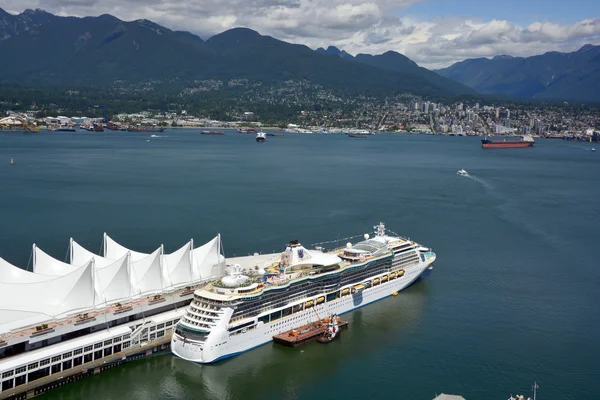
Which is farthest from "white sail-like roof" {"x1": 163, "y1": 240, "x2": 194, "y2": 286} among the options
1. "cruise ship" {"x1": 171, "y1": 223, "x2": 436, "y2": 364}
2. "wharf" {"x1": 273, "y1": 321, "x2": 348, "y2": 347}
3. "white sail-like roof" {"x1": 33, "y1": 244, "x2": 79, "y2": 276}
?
"wharf" {"x1": 273, "y1": 321, "x2": 348, "y2": 347}

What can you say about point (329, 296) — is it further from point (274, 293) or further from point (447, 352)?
point (447, 352)

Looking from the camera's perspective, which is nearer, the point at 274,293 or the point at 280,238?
the point at 274,293

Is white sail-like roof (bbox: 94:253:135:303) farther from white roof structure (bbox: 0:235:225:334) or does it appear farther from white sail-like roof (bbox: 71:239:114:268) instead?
white sail-like roof (bbox: 71:239:114:268)

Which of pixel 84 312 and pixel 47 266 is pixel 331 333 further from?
pixel 47 266

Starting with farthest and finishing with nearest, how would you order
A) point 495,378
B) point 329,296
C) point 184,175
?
point 184,175 → point 329,296 → point 495,378

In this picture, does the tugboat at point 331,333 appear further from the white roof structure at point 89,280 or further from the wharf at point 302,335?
the white roof structure at point 89,280

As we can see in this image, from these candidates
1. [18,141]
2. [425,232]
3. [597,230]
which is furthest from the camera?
[18,141]

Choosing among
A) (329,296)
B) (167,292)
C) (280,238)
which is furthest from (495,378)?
(280,238)
